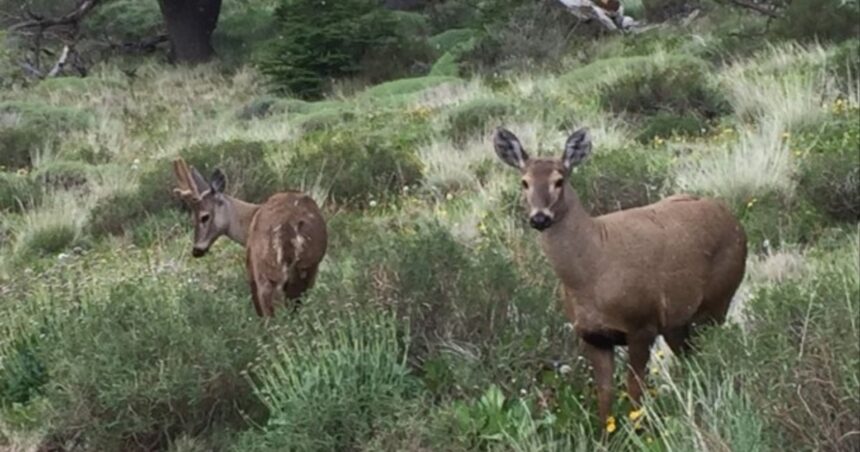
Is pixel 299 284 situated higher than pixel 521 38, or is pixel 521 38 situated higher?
pixel 299 284

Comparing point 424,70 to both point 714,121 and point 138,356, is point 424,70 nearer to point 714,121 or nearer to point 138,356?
point 714,121

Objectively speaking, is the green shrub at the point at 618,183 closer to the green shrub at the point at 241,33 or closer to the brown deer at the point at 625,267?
the brown deer at the point at 625,267

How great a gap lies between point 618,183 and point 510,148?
12.7 feet

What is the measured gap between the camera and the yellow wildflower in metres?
5.68

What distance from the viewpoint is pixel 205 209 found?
29.5 feet

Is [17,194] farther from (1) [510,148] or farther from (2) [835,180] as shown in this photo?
(1) [510,148]

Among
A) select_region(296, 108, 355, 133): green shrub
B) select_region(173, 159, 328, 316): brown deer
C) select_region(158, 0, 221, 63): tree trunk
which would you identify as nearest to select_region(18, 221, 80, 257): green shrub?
select_region(173, 159, 328, 316): brown deer

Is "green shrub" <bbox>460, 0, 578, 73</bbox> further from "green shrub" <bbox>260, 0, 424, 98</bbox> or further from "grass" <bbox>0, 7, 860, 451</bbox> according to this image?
"grass" <bbox>0, 7, 860, 451</bbox>

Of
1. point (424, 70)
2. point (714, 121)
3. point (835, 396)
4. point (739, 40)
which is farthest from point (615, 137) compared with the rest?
point (424, 70)

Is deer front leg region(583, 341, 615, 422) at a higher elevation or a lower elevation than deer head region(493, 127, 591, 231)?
lower

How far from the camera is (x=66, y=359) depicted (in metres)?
6.99

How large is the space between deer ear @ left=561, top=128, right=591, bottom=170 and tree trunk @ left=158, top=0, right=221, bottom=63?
26445 mm

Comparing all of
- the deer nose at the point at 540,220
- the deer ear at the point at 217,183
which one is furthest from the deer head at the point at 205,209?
the deer nose at the point at 540,220

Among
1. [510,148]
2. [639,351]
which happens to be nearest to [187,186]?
[510,148]
